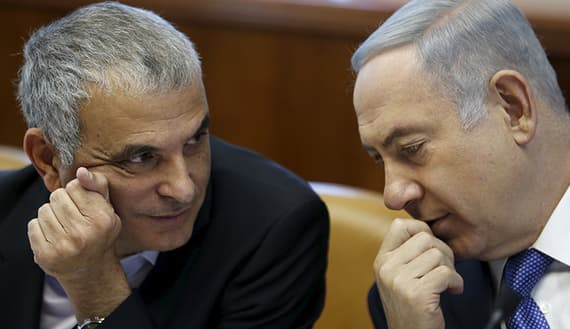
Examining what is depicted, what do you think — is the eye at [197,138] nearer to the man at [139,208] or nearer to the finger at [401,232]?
the man at [139,208]

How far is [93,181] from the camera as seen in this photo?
5.98ft

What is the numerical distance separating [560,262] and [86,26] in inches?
38.0

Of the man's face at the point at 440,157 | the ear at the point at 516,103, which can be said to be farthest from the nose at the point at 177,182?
the ear at the point at 516,103

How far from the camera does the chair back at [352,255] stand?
2117mm

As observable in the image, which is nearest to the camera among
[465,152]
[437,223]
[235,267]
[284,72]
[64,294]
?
[465,152]

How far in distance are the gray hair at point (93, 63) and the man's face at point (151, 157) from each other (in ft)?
0.08

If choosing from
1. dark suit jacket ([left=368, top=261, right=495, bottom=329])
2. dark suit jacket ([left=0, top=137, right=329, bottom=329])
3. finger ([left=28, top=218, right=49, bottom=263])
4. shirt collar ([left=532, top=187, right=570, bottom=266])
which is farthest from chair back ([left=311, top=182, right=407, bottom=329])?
finger ([left=28, top=218, right=49, bottom=263])

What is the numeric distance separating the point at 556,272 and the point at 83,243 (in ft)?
2.81

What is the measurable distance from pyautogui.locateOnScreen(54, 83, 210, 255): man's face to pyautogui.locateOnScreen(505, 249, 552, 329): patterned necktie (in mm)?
597

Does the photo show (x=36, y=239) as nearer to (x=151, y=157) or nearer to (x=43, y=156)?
(x=43, y=156)

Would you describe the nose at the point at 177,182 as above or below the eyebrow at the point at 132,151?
below

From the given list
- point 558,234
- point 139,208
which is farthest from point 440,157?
point 139,208

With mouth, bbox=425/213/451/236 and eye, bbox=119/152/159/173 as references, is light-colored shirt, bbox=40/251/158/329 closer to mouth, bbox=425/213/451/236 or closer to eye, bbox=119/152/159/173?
eye, bbox=119/152/159/173

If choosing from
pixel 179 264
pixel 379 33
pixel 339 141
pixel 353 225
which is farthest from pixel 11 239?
pixel 339 141
